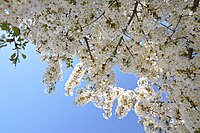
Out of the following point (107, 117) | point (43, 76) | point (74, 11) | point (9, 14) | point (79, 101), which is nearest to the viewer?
point (9, 14)

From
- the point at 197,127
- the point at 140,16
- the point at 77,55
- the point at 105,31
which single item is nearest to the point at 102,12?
the point at 105,31

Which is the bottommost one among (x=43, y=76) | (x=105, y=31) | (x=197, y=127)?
(x=197, y=127)

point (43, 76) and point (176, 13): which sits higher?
point (43, 76)

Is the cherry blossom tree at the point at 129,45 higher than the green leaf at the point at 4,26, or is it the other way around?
the cherry blossom tree at the point at 129,45

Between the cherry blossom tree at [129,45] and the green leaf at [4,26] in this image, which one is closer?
the green leaf at [4,26]

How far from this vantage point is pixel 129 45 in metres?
8.24

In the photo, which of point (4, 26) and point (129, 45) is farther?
point (129, 45)

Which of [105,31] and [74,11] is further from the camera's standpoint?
[105,31]

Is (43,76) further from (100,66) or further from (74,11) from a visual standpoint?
(74,11)

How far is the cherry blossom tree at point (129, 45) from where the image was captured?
6.60 m

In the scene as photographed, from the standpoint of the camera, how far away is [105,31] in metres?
7.04

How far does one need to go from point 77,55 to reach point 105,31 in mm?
2284

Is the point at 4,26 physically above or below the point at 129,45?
below

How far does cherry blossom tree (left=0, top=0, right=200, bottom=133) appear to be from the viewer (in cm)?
660
